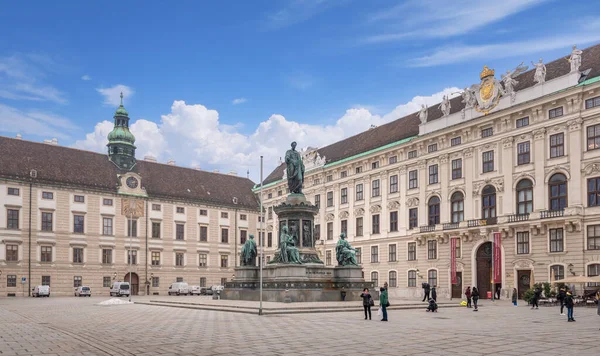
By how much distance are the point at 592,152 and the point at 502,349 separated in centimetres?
3131

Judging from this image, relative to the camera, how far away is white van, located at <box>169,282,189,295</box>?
6844 cm

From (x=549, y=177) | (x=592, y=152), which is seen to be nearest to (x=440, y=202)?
(x=549, y=177)

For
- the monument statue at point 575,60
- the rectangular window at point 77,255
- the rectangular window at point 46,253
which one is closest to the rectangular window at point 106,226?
the rectangular window at point 77,255

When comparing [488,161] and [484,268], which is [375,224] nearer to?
[484,268]

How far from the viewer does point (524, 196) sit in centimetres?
4609

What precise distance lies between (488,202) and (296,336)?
34581 millimetres

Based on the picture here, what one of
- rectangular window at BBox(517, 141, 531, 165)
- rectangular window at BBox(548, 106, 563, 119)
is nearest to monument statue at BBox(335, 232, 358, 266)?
rectangular window at BBox(517, 141, 531, 165)

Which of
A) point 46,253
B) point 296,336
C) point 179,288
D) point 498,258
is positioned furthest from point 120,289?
point 296,336

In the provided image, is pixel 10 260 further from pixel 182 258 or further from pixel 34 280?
pixel 182 258

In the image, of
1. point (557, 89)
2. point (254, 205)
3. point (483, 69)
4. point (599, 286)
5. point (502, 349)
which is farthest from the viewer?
point (254, 205)

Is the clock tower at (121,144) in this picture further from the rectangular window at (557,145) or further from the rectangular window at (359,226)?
the rectangular window at (557,145)

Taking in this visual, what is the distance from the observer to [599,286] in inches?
1548

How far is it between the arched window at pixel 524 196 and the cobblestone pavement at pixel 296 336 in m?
22.1

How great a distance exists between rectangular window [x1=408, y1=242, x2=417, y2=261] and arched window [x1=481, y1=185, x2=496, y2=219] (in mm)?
8550
